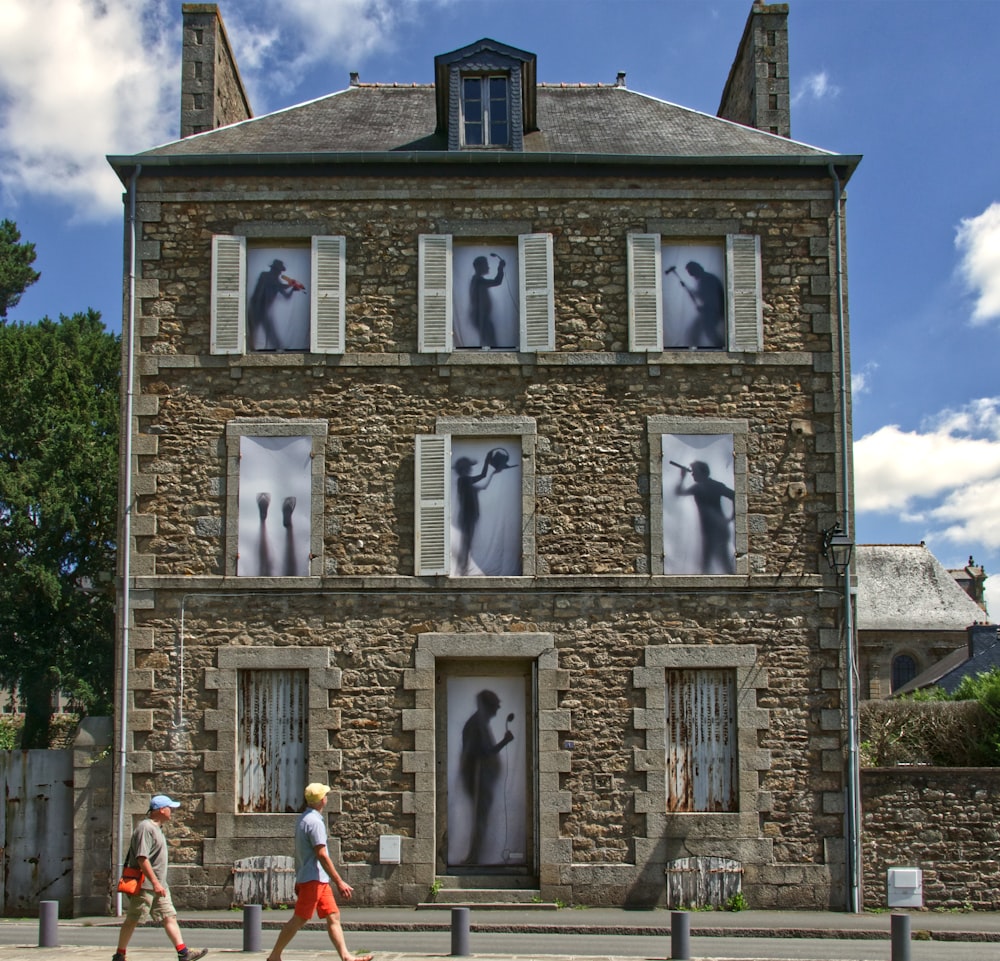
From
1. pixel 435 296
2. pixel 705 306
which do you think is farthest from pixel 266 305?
pixel 705 306

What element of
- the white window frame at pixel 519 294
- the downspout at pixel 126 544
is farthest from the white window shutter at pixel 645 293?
the downspout at pixel 126 544

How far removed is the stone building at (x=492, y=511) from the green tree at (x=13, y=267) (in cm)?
2475

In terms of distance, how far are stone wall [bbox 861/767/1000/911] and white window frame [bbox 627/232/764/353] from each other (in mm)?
5191

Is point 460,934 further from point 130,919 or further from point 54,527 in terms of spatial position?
point 54,527

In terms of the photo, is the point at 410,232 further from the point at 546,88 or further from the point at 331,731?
the point at 331,731

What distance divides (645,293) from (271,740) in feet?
21.8

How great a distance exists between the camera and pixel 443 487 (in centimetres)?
1423

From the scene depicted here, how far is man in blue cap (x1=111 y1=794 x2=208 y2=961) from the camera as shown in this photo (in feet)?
31.6

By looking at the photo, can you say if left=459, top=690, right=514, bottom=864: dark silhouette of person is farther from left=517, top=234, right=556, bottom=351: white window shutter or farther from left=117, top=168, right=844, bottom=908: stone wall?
left=517, top=234, right=556, bottom=351: white window shutter

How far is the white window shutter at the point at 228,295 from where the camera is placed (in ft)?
47.6

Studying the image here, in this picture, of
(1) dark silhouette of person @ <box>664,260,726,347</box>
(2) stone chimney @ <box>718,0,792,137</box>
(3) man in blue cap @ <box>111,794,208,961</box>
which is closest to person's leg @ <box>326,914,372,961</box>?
(3) man in blue cap @ <box>111,794,208,961</box>

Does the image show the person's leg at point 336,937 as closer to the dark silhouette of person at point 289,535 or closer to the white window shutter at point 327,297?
the dark silhouette of person at point 289,535

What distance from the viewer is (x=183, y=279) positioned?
14.7 m

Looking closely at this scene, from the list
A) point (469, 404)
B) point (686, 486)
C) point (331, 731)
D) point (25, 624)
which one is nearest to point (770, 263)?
point (686, 486)
